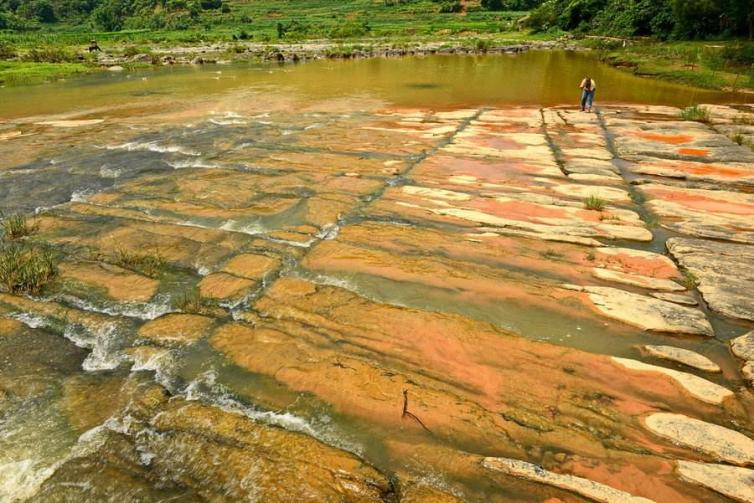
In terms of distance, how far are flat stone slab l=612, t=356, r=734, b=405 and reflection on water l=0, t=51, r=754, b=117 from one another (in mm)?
18103

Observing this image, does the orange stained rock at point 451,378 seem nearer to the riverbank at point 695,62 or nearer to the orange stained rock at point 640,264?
the orange stained rock at point 640,264

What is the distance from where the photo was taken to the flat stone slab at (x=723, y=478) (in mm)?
4145

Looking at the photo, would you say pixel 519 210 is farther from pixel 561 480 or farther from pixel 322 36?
pixel 322 36

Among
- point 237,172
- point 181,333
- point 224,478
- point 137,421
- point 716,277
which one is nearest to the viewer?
point 224,478

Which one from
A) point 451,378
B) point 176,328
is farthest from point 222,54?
point 451,378

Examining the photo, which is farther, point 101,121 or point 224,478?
→ point 101,121

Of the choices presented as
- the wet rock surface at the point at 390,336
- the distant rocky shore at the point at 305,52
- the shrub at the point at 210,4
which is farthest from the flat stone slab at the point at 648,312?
the shrub at the point at 210,4

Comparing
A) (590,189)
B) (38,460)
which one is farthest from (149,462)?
(590,189)

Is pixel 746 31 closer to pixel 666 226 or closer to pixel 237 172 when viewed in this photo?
pixel 666 226

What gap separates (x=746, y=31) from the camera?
33.5 meters

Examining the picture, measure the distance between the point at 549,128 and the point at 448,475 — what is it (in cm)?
1491

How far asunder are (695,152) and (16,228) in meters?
16.8

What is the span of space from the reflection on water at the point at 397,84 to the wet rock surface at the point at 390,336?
13.0 metres

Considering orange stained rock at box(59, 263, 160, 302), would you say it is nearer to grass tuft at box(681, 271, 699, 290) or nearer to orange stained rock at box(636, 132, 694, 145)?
grass tuft at box(681, 271, 699, 290)
